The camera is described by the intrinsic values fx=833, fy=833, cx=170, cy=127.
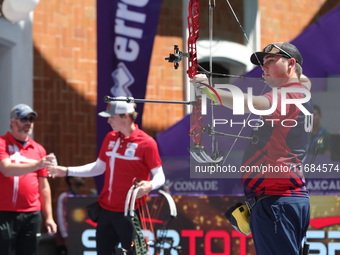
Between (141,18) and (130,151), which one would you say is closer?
(130,151)

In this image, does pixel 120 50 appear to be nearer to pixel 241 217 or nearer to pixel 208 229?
pixel 208 229

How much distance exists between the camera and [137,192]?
6.98m

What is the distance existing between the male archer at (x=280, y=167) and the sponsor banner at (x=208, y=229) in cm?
327

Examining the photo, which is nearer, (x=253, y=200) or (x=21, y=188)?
(x=253, y=200)

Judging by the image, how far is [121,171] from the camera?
7266 millimetres

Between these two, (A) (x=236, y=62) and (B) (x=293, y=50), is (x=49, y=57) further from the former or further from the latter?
(B) (x=293, y=50)

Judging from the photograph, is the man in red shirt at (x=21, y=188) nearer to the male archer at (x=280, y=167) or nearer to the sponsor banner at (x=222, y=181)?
the sponsor banner at (x=222, y=181)

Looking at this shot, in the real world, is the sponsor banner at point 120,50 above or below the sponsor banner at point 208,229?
above

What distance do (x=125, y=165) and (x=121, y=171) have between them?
0.21 feet

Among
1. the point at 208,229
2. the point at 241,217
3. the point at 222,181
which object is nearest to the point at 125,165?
the point at 208,229

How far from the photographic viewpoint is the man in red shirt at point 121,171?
7.20m

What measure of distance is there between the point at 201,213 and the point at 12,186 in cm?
209

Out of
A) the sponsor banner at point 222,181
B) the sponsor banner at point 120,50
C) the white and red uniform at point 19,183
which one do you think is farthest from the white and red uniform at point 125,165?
the sponsor banner at point 120,50

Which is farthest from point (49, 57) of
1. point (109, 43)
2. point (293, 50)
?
point (293, 50)
